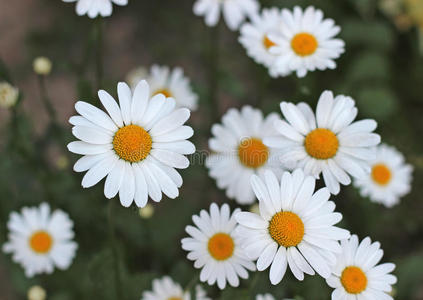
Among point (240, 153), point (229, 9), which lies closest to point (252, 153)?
point (240, 153)

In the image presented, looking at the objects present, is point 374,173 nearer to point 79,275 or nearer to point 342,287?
point 342,287

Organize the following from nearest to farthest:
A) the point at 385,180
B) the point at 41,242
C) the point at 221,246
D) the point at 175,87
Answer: the point at 221,246 < the point at 41,242 < the point at 385,180 < the point at 175,87

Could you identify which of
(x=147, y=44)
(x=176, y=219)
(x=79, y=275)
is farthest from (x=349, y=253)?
(x=147, y=44)

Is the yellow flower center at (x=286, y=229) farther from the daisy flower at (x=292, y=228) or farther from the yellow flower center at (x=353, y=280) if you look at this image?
the yellow flower center at (x=353, y=280)

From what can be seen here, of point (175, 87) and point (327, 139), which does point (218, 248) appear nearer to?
point (327, 139)

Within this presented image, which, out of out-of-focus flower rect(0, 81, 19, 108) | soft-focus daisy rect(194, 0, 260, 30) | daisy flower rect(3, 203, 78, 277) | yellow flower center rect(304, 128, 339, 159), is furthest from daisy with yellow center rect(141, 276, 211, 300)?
soft-focus daisy rect(194, 0, 260, 30)

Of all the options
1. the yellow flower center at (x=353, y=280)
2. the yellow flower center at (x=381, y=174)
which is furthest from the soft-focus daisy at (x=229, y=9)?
the yellow flower center at (x=353, y=280)
